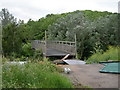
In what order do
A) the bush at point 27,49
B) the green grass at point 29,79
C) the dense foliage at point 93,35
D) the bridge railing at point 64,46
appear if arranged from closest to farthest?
the green grass at point 29,79 → the bridge railing at point 64,46 → the dense foliage at point 93,35 → the bush at point 27,49

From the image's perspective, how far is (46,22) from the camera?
1989cm

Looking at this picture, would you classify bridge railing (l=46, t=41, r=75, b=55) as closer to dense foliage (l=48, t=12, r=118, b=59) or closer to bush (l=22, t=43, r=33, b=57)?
dense foliage (l=48, t=12, r=118, b=59)

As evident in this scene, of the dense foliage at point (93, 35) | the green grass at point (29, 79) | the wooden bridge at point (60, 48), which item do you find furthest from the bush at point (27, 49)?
the green grass at point (29, 79)

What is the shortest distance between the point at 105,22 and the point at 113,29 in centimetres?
87

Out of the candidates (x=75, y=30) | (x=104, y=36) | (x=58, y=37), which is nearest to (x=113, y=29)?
(x=104, y=36)

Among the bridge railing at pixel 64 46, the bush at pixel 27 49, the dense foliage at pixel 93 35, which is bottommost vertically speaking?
the bush at pixel 27 49

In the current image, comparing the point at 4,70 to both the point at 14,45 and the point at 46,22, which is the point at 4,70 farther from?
the point at 46,22

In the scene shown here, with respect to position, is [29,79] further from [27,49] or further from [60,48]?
[27,49]

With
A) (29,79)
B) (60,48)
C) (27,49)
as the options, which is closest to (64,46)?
(60,48)

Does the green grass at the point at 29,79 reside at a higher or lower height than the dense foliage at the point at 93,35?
lower

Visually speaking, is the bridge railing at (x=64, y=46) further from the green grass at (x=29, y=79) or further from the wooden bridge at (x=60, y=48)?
the green grass at (x=29, y=79)

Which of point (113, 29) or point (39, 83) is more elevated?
point (113, 29)

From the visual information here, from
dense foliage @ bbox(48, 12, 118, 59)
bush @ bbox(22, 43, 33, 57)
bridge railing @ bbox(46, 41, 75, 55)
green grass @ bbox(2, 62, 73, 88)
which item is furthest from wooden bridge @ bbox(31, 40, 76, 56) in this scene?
green grass @ bbox(2, 62, 73, 88)

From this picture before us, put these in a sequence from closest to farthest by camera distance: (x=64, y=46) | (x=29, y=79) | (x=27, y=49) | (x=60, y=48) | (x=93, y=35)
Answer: (x=29, y=79), (x=64, y=46), (x=93, y=35), (x=60, y=48), (x=27, y=49)
